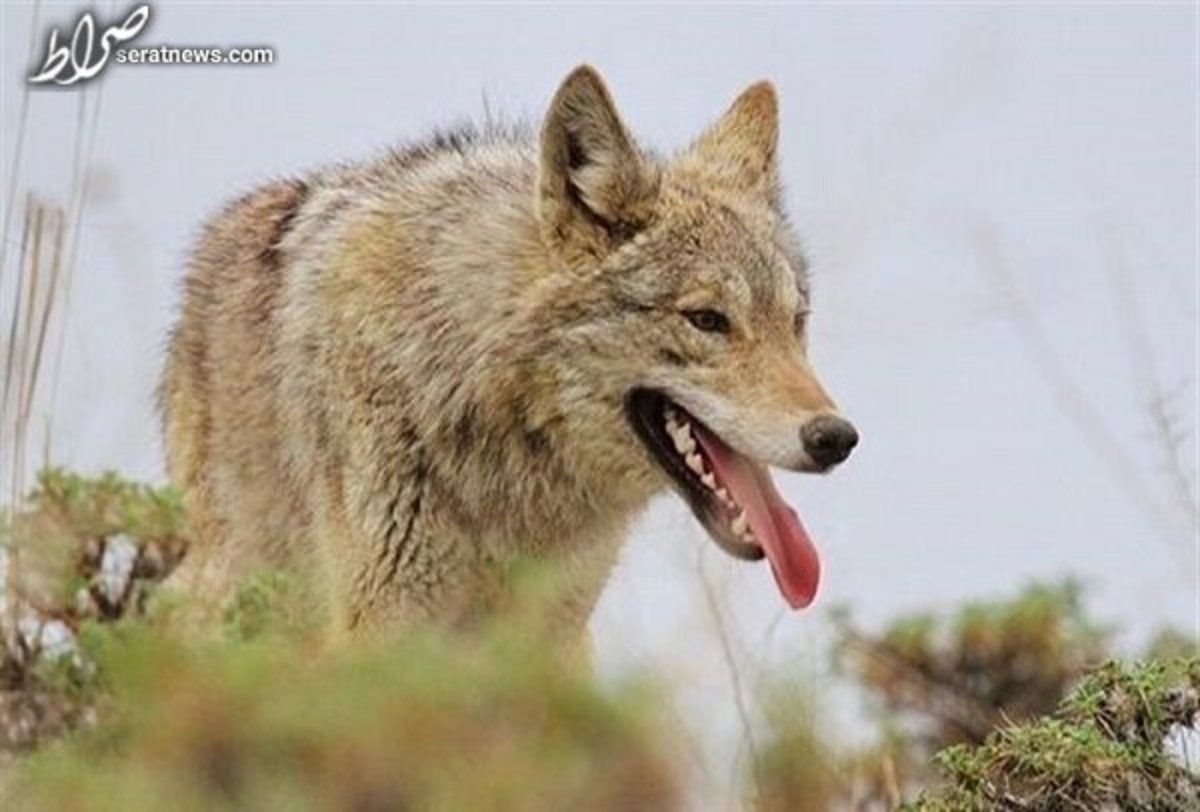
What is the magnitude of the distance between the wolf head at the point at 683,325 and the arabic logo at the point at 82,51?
138cm

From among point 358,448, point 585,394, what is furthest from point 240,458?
point 585,394

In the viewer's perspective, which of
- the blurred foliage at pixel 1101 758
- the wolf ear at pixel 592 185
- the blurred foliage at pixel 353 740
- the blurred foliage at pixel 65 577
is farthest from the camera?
the wolf ear at pixel 592 185

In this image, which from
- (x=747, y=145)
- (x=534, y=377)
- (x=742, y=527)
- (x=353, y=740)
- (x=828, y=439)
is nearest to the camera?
(x=353, y=740)

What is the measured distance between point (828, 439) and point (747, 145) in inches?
54.3

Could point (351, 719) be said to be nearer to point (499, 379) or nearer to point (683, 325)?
point (683, 325)

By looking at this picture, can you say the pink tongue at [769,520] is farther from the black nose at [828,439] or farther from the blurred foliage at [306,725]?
the blurred foliage at [306,725]

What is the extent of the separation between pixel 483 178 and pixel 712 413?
1120 mm

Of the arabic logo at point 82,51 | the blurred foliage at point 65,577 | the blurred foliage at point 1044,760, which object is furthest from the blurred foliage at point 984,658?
the blurred foliage at point 65,577

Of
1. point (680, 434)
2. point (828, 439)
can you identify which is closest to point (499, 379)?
point (680, 434)

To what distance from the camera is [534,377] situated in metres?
7.72

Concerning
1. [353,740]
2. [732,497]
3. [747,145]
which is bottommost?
[732,497]

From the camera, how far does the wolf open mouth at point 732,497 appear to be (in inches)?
296

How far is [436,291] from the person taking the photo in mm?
7914

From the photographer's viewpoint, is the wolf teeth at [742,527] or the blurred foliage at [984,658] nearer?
the wolf teeth at [742,527]
